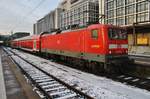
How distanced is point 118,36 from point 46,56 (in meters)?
15.8

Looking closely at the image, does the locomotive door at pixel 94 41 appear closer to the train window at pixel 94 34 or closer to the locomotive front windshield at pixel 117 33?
the train window at pixel 94 34

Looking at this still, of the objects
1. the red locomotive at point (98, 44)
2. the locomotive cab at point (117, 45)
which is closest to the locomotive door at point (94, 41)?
the red locomotive at point (98, 44)

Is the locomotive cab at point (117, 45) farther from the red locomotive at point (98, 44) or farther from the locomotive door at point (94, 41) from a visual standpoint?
the locomotive door at point (94, 41)

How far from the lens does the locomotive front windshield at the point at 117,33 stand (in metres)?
13.9

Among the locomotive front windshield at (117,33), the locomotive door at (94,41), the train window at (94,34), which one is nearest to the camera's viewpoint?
the locomotive front windshield at (117,33)

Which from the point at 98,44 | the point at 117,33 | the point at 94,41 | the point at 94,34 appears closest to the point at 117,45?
the point at 117,33

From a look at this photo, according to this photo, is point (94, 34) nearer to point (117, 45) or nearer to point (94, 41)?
point (94, 41)

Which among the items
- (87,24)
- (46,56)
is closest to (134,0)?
(46,56)

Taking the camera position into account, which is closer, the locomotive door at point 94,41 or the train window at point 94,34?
the locomotive door at point 94,41

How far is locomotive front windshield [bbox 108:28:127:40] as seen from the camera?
547 inches

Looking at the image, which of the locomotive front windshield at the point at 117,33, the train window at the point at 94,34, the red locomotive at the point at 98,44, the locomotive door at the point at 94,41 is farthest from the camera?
the train window at the point at 94,34

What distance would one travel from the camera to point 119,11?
58.6 m

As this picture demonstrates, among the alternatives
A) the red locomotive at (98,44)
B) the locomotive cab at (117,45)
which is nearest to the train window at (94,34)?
the red locomotive at (98,44)

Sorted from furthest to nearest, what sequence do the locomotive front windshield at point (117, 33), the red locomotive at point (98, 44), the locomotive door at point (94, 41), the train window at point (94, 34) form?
the train window at point (94, 34)
the locomotive door at point (94, 41)
the locomotive front windshield at point (117, 33)
the red locomotive at point (98, 44)
